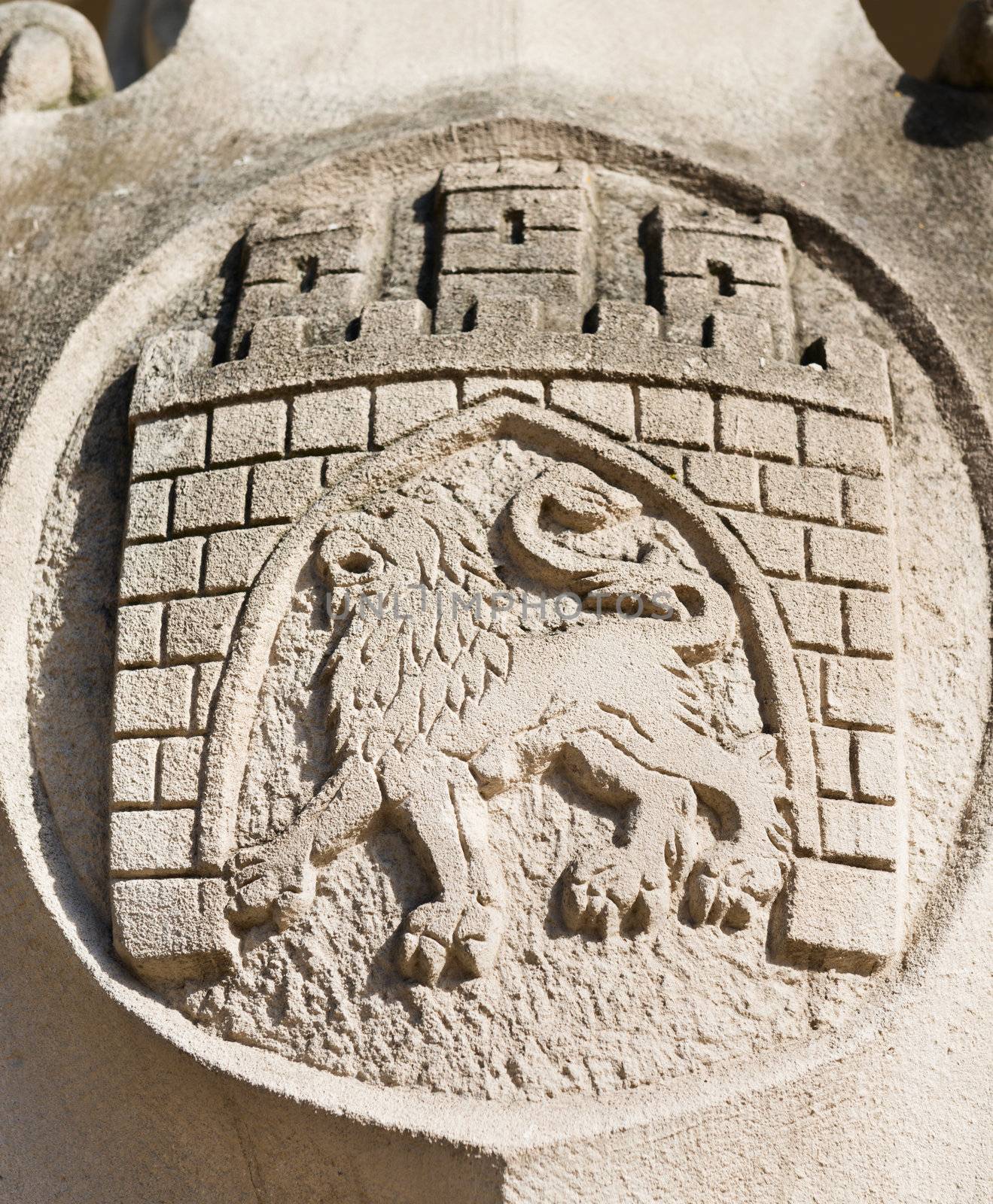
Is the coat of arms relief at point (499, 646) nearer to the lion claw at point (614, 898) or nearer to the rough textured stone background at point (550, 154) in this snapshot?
the lion claw at point (614, 898)

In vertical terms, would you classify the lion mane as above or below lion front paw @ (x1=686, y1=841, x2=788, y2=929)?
above

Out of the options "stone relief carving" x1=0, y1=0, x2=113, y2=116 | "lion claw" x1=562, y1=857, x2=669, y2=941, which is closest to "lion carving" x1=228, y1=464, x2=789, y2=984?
"lion claw" x1=562, y1=857, x2=669, y2=941

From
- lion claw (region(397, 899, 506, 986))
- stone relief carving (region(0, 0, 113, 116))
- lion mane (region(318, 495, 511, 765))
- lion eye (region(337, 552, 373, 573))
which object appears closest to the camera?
lion claw (region(397, 899, 506, 986))

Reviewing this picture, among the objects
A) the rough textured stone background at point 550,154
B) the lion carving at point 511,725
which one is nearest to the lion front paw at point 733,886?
the lion carving at point 511,725

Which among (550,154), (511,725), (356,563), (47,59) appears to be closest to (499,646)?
(511,725)

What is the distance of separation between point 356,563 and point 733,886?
87 centimetres

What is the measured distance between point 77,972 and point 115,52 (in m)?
3.28

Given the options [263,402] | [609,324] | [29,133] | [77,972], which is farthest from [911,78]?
[77,972]

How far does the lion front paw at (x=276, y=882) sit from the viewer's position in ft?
8.39

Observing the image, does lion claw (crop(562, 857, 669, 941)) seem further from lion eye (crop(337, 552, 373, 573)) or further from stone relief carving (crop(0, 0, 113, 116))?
stone relief carving (crop(0, 0, 113, 116))

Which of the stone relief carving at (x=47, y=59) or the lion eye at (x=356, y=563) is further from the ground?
the stone relief carving at (x=47, y=59)

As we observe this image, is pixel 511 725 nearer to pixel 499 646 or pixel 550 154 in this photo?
pixel 499 646

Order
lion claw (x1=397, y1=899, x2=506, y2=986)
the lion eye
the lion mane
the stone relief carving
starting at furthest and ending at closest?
the stone relief carving → the lion eye → the lion mane → lion claw (x1=397, y1=899, x2=506, y2=986)

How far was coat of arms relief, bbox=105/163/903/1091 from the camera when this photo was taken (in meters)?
2.54
